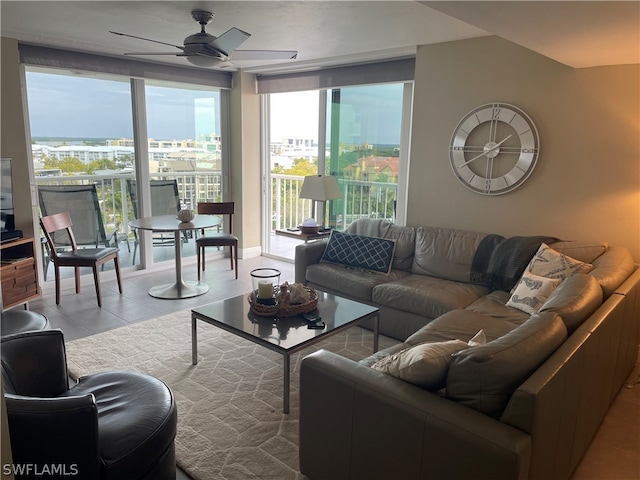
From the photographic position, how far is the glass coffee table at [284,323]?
8.62ft

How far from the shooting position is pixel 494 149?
3840 millimetres

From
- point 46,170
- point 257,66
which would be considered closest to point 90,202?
point 46,170

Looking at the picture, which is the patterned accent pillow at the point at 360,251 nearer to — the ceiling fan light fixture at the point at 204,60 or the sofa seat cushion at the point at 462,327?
the sofa seat cushion at the point at 462,327

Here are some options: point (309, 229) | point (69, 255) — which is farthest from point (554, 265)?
point (69, 255)

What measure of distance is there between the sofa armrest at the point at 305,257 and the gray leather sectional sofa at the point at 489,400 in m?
1.67

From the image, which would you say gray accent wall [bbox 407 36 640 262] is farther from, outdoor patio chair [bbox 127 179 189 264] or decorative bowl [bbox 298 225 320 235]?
outdoor patio chair [bbox 127 179 189 264]

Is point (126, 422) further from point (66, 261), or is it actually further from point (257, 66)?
point (257, 66)

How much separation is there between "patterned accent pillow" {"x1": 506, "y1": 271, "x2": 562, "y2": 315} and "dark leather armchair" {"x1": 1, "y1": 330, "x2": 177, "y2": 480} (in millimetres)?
2249

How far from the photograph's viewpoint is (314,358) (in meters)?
1.96

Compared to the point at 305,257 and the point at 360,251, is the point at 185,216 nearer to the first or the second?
the point at 305,257

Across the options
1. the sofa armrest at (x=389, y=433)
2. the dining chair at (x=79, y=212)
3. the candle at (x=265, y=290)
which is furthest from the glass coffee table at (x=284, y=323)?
the dining chair at (x=79, y=212)

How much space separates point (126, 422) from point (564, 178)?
337 cm

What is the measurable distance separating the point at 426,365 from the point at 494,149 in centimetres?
263

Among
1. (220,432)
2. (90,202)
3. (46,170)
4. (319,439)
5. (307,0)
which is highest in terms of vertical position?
(307,0)
